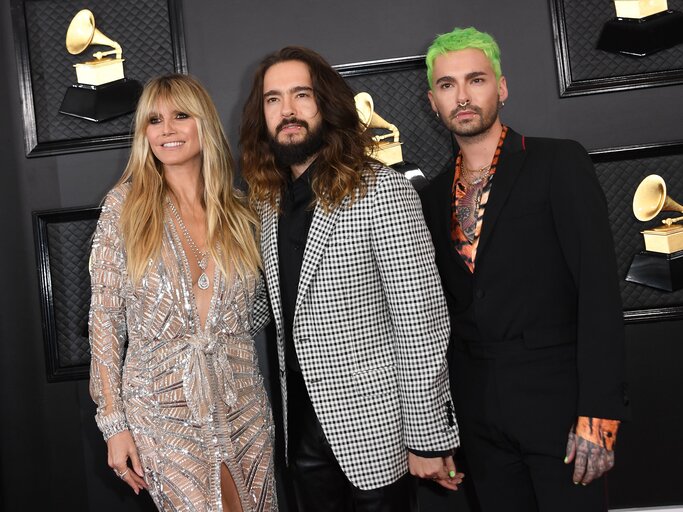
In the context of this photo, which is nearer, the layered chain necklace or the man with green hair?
the man with green hair

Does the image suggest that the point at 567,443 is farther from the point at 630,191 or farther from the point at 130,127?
the point at 130,127

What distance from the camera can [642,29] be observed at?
284 cm

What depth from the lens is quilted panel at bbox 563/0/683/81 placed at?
2879 mm

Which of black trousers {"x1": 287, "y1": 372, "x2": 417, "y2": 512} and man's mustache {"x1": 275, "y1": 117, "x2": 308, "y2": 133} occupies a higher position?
man's mustache {"x1": 275, "y1": 117, "x2": 308, "y2": 133}

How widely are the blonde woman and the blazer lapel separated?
28 centimetres

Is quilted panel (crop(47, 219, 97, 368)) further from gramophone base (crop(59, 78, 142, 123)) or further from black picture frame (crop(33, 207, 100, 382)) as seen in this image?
gramophone base (crop(59, 78, 142, 123))

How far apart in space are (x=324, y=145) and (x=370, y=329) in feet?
1.84

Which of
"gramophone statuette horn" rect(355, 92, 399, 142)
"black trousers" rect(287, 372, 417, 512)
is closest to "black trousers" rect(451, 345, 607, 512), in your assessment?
"black trousers" rect(287, 372, 417, 512)

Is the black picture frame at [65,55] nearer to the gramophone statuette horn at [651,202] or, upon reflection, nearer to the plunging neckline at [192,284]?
the plunging neckline at [192,284]

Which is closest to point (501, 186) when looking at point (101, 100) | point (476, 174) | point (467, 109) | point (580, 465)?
point (476, 174)

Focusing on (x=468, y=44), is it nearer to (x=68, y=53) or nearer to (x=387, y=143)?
(x=387, y=143)

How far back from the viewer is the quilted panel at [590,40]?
288cm

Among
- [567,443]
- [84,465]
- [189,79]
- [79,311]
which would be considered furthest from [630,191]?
[84,465]

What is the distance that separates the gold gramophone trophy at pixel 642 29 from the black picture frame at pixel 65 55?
5.34ft
